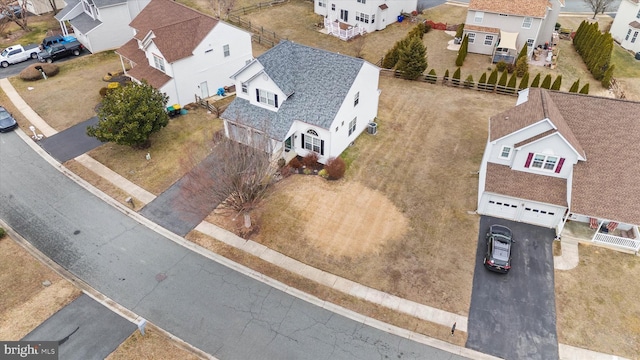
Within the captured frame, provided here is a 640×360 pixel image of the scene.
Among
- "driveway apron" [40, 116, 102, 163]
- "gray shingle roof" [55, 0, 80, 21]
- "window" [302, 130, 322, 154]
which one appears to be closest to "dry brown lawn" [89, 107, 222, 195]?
"driveway apron" [40, 116, 102, 163]

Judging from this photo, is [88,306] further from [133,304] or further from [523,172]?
[523,172]

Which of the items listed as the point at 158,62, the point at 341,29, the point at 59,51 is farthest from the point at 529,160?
the point at 59,51

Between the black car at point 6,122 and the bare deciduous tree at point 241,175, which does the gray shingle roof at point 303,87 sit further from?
the black car at point 6,122

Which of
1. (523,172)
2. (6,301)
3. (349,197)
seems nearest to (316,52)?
(349,197)

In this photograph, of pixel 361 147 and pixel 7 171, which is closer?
pixel 7 171

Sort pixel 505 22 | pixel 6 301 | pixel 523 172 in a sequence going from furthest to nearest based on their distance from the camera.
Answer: pixel 505 22, pixel 523 172, pixel 6 301

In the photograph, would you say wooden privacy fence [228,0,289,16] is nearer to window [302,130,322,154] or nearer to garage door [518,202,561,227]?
window [302,130,322,154]
